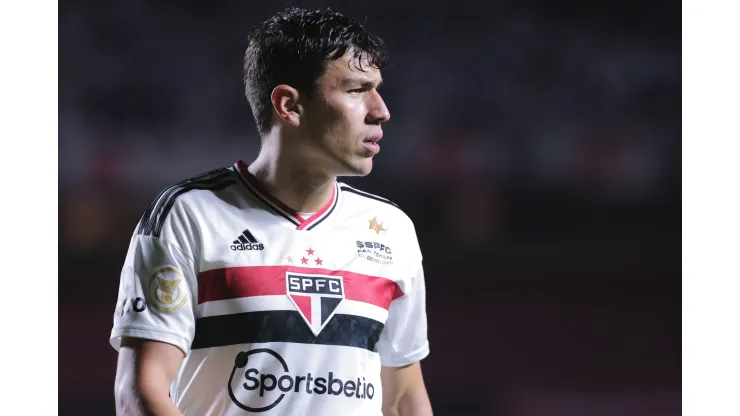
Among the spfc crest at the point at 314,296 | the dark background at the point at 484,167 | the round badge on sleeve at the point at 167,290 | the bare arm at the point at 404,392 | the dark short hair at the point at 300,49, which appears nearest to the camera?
the round badge on sleeve at the point at 167,290

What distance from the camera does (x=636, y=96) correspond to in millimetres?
6438

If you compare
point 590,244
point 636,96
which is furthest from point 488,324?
point 636,96

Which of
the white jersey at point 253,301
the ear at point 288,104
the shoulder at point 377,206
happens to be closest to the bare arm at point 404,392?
the white jersey at point 253,301

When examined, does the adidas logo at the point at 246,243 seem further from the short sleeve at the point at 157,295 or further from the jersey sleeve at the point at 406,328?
the jersey sleeve at the point at 406,328

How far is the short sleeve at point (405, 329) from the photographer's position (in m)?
2.45

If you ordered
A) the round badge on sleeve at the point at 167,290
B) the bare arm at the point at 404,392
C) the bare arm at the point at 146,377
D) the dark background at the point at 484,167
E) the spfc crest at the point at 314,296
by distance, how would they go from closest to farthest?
the bare arm at the point at 146,377, the round badge on sleeve at the point at 167,290, the spfc crest at the point at 314,296, the bare arm at the point at 404,392, the dark background at the point at 484,167

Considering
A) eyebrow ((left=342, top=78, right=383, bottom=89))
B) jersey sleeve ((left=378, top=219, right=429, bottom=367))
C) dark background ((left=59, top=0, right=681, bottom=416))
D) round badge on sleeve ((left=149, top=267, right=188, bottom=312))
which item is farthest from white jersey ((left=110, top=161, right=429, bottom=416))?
dark background ((left=59, top=0, right=681, bottom=416))

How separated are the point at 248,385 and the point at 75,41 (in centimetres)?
451

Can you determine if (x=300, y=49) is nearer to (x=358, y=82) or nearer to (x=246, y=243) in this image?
(x=358, y=82)

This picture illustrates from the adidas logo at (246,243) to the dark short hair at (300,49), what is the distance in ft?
1.06

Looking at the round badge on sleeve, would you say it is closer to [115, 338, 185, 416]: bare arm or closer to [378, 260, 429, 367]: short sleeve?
[115, 338, 185, 416]: bare arm

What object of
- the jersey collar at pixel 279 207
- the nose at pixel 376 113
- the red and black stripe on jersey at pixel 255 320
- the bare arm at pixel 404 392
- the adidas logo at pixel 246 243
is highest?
the nose at pixel 376 113

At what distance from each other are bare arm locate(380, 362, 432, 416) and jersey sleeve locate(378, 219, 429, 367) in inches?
1.0

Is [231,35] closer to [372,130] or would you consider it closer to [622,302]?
[622,302]
